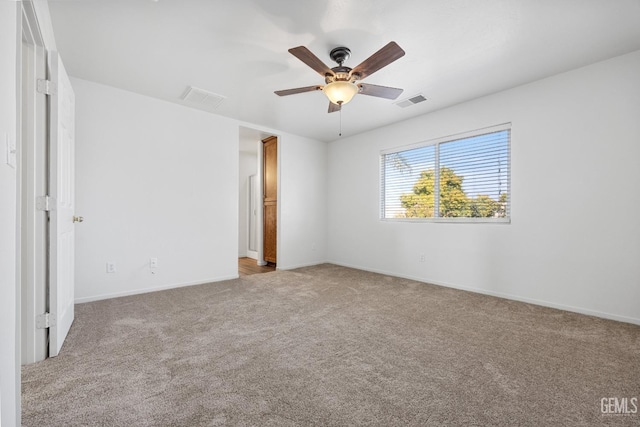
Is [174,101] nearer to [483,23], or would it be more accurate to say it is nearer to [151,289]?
[151,289]

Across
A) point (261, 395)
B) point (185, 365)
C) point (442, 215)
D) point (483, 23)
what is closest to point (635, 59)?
point (483, 23)

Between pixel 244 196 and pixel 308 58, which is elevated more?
pixel 308 58

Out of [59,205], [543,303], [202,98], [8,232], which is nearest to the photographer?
[8,232]

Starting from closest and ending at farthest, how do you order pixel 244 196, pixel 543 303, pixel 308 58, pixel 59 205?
pixel 59 205, pixel 308 58, pixel 543 303, pixel 244 196

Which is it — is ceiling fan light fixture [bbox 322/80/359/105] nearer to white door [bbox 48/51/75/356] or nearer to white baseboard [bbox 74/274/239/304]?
white door [bbox 48/51/75/356]

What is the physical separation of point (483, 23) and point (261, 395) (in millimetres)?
3034

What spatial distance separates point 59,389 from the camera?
5.29ft

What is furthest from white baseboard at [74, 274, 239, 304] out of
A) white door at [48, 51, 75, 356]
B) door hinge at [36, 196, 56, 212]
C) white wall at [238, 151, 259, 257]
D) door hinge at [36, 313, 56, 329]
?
white wall at [238, 151, 259, 257]

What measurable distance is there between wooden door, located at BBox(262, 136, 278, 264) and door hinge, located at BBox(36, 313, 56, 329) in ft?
11.4

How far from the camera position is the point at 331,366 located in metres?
1.88

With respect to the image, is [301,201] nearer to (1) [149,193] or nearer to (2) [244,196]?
(2) [244,196]

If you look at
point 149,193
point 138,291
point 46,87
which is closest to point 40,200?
point 46,87

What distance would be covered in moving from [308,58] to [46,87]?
70.6 inches

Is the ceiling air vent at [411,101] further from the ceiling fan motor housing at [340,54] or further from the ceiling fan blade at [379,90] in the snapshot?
the ceiling fan motor housing at [340,54]
